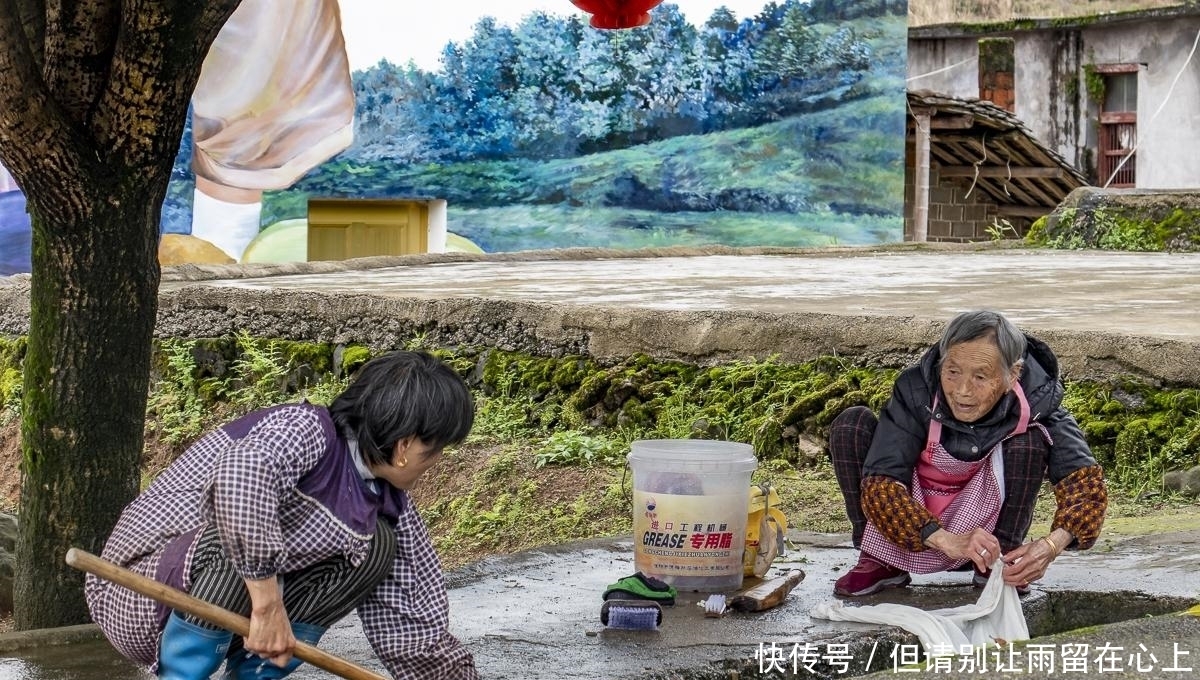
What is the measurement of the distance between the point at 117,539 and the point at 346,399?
0.55 meters

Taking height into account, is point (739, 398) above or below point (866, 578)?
above

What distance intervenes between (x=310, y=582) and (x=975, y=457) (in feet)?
5.69

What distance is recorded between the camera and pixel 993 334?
371cm

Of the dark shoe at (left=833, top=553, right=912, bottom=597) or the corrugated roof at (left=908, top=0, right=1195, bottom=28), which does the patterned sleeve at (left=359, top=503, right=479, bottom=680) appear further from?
the corrugated roof at (left=908, top=0, right=1195, bottom=28)

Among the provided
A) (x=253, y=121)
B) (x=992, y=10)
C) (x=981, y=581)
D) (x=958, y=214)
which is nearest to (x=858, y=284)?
(x=981, y=581)

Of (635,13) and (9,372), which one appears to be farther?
(635,13)

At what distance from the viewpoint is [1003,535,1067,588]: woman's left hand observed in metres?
3.62

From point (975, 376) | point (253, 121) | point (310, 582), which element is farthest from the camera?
point (253, 121)

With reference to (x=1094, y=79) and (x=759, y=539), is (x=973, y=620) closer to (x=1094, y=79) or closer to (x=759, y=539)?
(x=759, y=539)

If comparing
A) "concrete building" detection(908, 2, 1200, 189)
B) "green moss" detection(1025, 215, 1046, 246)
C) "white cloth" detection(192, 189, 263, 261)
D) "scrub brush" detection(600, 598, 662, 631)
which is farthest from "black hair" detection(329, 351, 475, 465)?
"concrete building" detection(908, 2, 1200, 189)

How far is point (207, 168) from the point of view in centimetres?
1528

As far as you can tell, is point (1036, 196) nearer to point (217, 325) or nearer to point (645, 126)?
point (645, 126)

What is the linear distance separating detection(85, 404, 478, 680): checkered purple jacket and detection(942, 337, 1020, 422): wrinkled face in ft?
4.57

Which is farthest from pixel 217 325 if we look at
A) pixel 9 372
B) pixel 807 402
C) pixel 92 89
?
pixel 92 89
